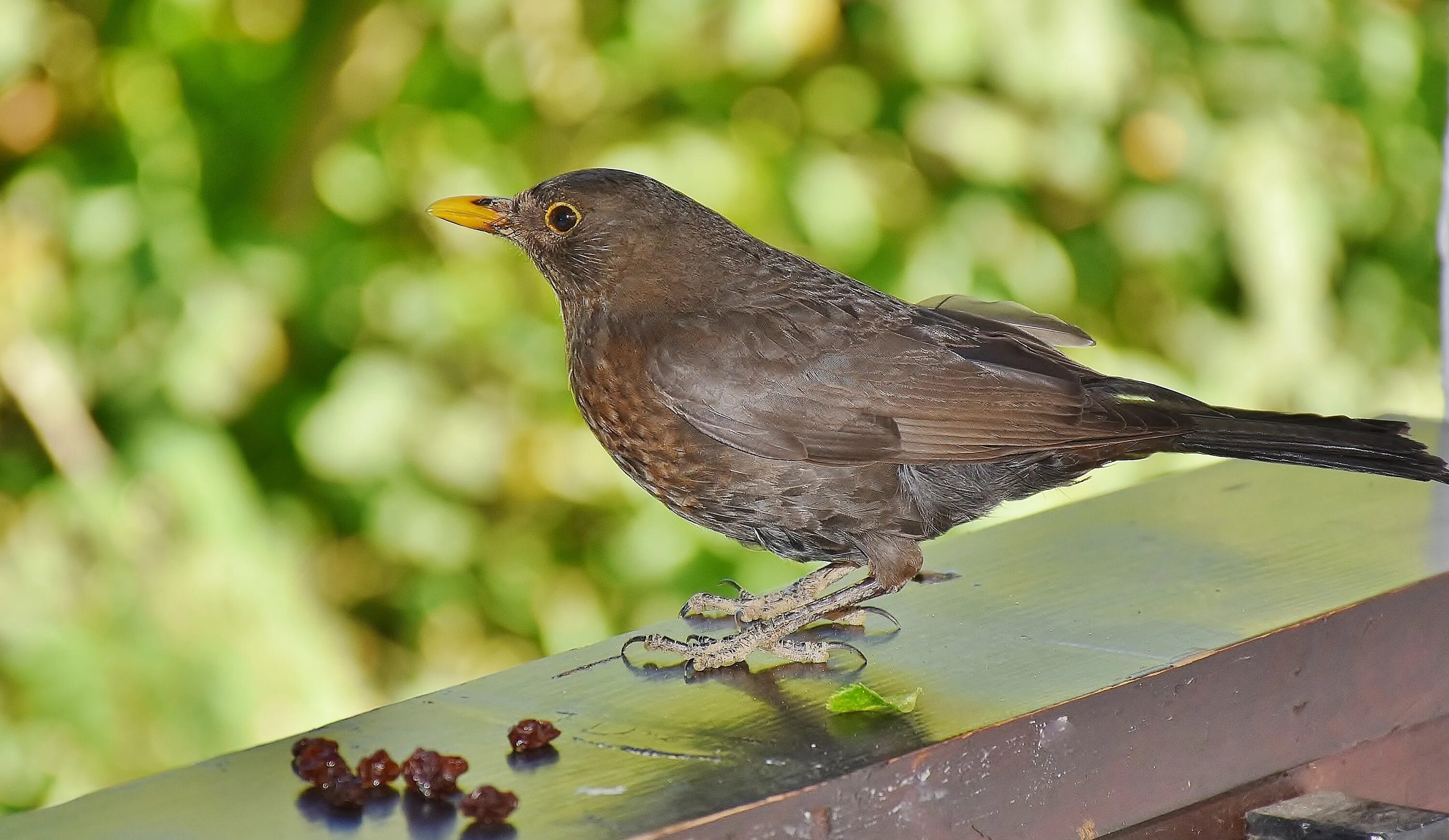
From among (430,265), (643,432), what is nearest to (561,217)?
(643,432)

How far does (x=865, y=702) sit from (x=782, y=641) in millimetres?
314

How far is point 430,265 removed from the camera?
423cm

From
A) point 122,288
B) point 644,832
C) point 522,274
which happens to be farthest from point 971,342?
point 122,288

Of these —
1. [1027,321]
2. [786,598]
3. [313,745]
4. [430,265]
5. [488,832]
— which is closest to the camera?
[488,832]

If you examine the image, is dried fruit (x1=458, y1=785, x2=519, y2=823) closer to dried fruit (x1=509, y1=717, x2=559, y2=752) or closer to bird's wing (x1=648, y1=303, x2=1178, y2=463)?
dried fruit (x1=509, y1=717, x2=559, y2=752)

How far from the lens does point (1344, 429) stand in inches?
95.7

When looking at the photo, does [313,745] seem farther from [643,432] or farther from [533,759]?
[643,432]

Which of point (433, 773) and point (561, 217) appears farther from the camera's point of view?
point (561, 217)

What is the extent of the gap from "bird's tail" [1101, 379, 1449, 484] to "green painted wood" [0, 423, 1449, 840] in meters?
0.24

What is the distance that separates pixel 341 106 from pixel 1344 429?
2.64 m

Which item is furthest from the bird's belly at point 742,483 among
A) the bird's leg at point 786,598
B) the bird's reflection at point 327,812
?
the bird's reflection at point 327,812

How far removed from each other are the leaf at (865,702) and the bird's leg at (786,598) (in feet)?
1.18

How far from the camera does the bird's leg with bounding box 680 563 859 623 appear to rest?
2.80 metres

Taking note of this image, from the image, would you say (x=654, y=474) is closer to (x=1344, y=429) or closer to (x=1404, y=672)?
(x=1344, y=429)
